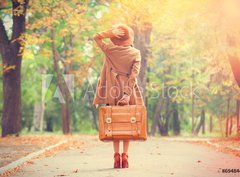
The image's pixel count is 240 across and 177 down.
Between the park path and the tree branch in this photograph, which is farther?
the tree branch

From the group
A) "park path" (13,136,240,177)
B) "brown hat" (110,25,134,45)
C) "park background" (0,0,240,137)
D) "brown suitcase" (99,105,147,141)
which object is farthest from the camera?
"park background" (0,0,240,137)

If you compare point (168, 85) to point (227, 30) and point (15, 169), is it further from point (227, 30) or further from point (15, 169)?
point (15, 169)

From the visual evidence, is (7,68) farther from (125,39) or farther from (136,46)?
(125,39)

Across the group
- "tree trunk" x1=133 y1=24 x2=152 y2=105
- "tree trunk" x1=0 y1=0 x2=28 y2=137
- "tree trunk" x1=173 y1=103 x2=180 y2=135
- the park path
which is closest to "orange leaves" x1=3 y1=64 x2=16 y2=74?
"tree trunk" x1=0 y1=0 x2=28 y2=137

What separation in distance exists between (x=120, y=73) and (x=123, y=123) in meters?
1.04

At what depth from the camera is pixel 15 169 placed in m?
11.3

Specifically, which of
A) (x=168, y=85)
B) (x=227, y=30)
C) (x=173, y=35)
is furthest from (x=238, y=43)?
(x=168, y=85)

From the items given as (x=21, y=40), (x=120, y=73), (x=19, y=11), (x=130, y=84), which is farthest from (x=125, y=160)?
(x=21, y=40)

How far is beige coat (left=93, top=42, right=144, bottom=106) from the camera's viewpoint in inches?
433

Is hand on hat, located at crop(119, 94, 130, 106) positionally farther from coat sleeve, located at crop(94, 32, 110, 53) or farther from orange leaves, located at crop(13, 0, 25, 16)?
orange leaves, located at crop(13, 0, 25, 16)

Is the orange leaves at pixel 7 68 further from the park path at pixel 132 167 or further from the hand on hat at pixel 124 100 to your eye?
the hand on hat at pixel 124 100

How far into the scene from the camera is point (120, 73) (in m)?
11.1

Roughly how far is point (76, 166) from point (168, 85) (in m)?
31.0

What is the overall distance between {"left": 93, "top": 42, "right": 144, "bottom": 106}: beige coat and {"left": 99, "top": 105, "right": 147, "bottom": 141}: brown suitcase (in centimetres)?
50
